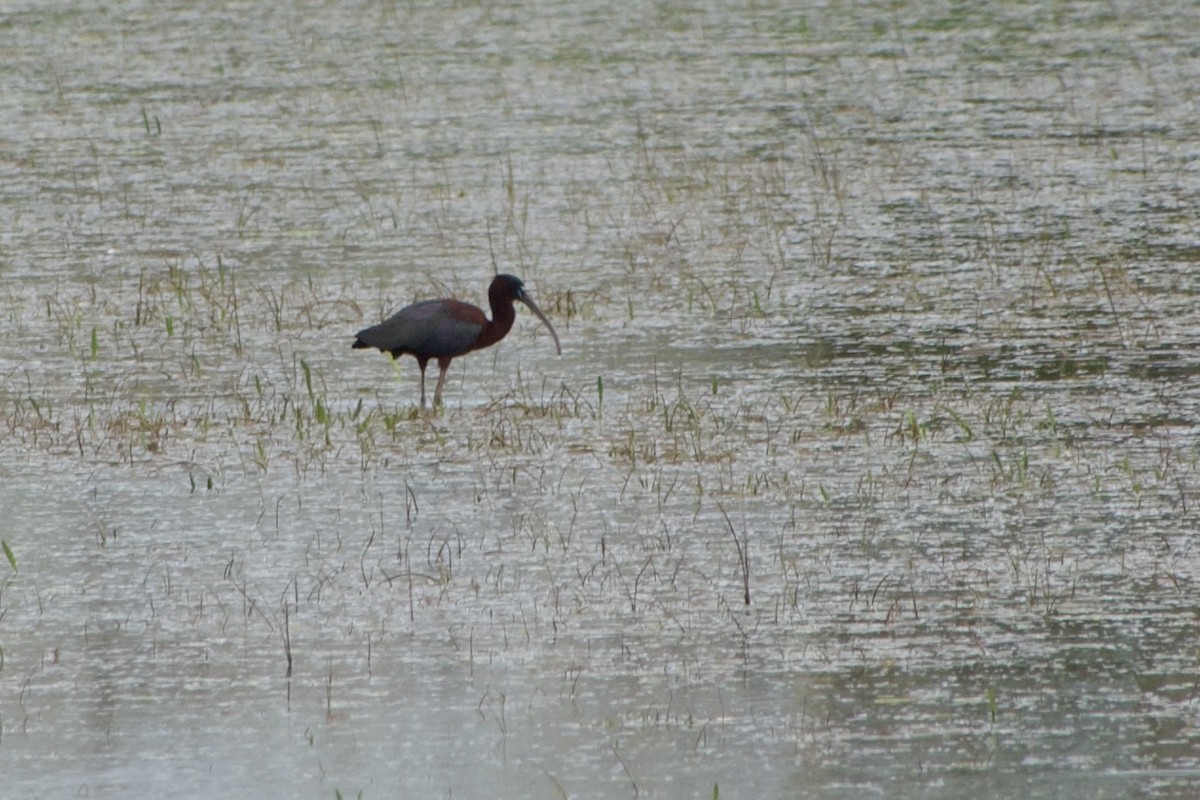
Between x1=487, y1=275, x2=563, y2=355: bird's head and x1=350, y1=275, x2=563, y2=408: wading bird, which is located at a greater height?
x1=487, y1=275, x2=563, y2=355: bird's head

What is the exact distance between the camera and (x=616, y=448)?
579cm

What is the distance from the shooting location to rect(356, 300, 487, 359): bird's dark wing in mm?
6426

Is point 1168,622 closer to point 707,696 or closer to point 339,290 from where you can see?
point 707,696

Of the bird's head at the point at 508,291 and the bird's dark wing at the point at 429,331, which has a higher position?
the bird's head at the point at 508,291

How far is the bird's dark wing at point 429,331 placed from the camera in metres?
6.43

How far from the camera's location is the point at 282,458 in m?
5.85

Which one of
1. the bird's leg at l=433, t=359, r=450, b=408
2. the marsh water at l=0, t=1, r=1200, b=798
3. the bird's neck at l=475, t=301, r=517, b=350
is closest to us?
the marsh water at l=0, t=1, r=1200, b=798

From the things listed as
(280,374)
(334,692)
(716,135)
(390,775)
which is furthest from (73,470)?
(716,135)

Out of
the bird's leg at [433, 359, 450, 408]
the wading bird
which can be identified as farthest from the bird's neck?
the bird's leg at [433, 359, 450, 408]

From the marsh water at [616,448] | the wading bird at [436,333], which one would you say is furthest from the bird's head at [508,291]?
the marsh water at [616,448]

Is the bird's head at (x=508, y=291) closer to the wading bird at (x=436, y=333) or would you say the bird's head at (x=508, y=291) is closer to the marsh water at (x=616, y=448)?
the wading bird at (x=436, y=333)

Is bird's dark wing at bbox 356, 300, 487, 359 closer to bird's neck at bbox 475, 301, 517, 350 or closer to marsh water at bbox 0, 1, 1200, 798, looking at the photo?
bird's neck at bbox 475, 301, 517, 350

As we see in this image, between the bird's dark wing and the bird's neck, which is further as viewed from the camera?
the bird's neck

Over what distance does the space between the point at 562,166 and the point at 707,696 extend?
617 centimetres
